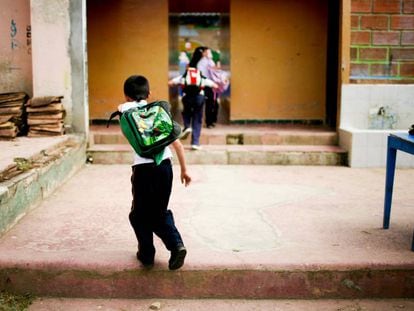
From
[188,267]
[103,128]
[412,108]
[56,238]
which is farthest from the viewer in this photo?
[103,128]

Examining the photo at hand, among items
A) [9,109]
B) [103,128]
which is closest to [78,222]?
[9,109]

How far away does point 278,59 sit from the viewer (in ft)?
37.9

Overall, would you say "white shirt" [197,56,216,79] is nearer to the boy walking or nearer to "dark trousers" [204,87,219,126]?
"dark trousers" [204,87,219,126]

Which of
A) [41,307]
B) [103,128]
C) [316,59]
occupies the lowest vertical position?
[41,307]

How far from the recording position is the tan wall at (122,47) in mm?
11344

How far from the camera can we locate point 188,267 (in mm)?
4363

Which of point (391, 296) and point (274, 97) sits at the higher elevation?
point (274, 97)

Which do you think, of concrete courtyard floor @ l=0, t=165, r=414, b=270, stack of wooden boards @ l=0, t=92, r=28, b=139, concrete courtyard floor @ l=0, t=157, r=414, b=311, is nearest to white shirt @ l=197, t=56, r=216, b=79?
concrete courtyard floor @ l=0, t=165, r=414, b=270

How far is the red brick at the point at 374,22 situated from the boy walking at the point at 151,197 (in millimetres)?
6253

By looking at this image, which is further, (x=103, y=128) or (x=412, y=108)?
(x=103, y=128)

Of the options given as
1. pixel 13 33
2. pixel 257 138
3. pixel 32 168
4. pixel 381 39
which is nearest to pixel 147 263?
pixel 32 168

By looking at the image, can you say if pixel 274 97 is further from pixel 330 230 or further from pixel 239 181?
pixel 330 230

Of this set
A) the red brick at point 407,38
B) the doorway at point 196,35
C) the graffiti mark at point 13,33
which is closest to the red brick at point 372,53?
the red brick at point 407,38

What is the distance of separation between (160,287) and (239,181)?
372cm
